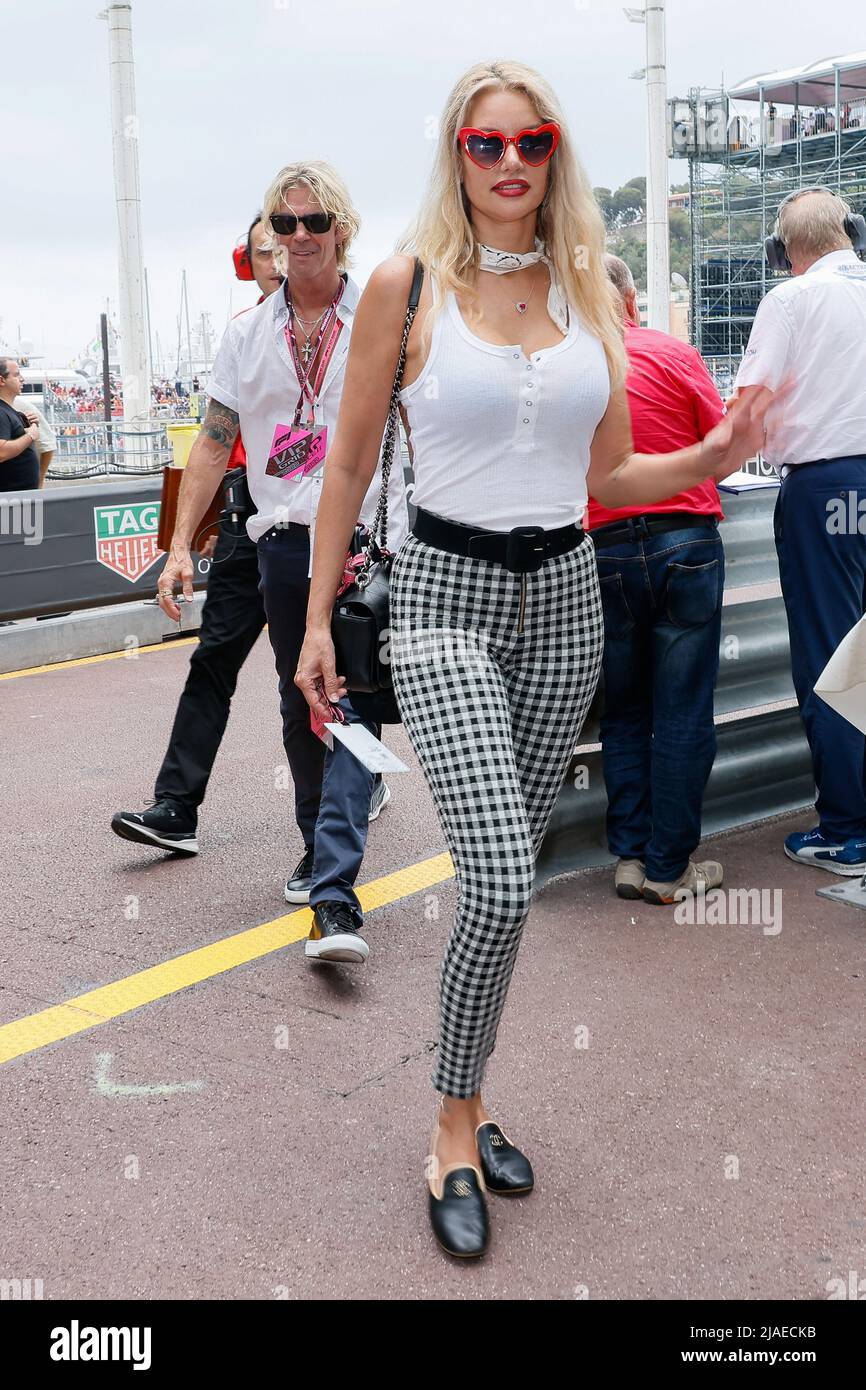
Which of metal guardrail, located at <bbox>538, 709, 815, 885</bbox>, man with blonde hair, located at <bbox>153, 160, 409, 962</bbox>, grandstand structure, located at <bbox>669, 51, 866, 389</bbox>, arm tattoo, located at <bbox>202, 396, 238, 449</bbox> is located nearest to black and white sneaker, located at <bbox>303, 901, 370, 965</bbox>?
man with blonde hair, located at <bbox>153, 160, 409, 962</bbox>

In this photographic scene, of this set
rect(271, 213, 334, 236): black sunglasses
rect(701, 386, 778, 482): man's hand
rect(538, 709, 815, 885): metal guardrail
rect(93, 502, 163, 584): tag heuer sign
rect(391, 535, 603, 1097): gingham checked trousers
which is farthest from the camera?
rect(93, 502, 163, 584): tag heuer sign

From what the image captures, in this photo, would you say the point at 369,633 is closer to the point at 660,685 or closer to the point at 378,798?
the point at 660,685

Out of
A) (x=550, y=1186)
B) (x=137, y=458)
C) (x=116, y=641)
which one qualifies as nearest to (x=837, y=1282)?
(x=550, y=1186)

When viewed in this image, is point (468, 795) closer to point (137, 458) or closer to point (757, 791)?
point (757, 791)

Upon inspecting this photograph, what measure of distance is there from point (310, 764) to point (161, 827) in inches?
27.3

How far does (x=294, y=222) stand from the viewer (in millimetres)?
4008

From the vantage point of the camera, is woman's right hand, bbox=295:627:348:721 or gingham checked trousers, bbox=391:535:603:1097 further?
woman's right hand, bbox=295:627:348:721

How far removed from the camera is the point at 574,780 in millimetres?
4664

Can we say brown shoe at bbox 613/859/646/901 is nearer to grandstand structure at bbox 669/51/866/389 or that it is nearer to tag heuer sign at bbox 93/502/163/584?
tag heuer sign at bbox 93/502/163/584

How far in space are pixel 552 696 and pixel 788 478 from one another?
214 cm

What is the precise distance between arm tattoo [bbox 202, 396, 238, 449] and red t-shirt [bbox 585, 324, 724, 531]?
3.74ft

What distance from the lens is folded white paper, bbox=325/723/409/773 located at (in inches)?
104

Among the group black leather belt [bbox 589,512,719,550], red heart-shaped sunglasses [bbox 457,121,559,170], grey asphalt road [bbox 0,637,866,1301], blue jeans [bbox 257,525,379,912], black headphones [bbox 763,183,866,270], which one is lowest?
grey asphalt road [bbox 0,637,866,1301]

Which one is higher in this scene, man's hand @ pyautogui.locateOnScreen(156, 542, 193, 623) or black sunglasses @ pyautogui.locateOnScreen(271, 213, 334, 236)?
black sunglasses @ pyautogui.locateOnScreen(271, 213, 334, 236)
